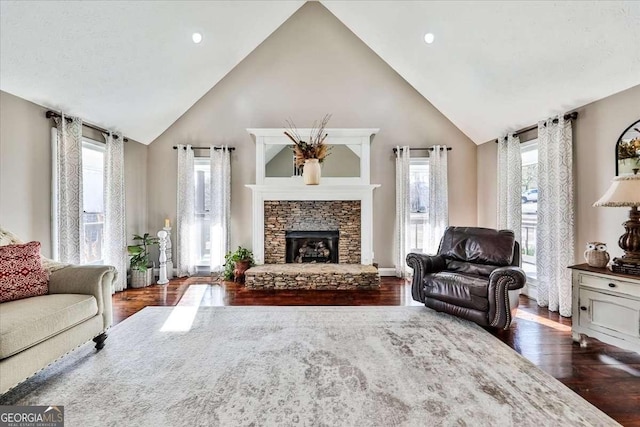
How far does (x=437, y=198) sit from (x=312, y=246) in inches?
91.2

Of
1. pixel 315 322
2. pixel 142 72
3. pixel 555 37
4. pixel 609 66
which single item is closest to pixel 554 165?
pixel 609 66

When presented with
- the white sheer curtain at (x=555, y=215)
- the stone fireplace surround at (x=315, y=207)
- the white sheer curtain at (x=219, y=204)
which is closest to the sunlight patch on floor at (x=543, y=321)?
the white sheer curtain at (x=555, y=215)

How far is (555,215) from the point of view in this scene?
3.45 m

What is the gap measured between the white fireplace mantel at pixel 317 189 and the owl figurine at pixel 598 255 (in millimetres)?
2828

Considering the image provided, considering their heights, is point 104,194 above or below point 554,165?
below

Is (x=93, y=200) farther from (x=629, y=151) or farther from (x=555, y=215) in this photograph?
(x=629, y=151)

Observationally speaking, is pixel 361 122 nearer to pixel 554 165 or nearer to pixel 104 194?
pixel 554 165

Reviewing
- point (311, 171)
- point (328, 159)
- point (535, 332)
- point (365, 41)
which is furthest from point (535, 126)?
point (311, 171)

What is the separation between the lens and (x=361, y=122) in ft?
16.8

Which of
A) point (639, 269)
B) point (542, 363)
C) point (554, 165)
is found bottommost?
point (542, 363)

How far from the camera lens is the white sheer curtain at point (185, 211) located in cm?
494

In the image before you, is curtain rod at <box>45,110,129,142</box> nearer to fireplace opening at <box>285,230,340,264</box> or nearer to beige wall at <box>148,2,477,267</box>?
beige wall at <box>148,2,477,267</box>

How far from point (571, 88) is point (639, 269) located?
1995 millimetres

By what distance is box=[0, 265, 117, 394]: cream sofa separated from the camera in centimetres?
171
